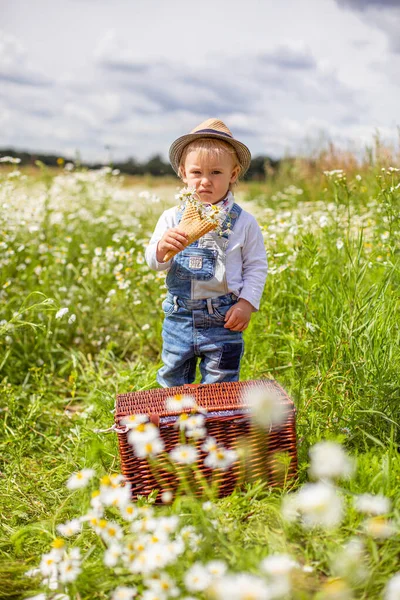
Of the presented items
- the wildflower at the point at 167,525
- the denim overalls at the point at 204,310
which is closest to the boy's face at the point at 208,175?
the denim overalls at the point at 204,310

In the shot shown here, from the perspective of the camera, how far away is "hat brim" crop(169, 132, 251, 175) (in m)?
2.32

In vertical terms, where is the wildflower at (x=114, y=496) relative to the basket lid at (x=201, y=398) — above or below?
below

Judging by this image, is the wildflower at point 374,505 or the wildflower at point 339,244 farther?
the wildflower at point 339,244

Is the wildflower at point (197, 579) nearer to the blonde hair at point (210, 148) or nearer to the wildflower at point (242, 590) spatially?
the wildflower at point (242, 590)

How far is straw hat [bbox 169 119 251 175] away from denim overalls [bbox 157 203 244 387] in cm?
24

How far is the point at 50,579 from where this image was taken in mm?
1473

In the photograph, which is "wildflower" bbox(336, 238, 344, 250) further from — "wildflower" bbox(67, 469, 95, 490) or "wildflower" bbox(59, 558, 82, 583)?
"wildflower" bbox(59, 558, 82, 583)

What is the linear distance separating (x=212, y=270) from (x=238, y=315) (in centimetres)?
21

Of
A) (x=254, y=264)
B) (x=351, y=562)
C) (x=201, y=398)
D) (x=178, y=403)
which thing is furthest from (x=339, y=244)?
(x=351, y=562)

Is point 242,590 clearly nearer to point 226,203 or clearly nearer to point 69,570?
point 69,570

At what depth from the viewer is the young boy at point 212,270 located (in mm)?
2305

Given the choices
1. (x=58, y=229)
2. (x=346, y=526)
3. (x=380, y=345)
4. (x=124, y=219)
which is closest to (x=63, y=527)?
(x=346, y=526)

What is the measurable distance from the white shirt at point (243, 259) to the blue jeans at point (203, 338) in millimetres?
79

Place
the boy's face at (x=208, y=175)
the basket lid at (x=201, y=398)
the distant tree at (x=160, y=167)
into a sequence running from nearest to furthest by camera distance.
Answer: the basket lid at (x=201, y=398), the boy's face at (x=208, y=175), the distant tree at (x=160, y=167)
